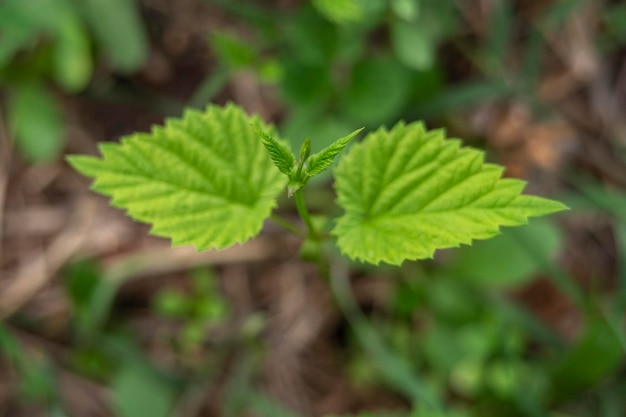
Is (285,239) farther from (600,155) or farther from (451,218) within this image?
(451,218)

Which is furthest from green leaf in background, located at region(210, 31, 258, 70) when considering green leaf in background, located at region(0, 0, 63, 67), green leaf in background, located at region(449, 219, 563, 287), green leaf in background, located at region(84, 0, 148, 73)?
green leaf in background, located at region(449, 219, 563, 287)

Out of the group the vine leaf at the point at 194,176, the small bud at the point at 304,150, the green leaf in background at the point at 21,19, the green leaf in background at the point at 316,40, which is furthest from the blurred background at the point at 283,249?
the small bud at the point at 304,150

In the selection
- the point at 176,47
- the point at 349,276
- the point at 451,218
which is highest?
the point at 176,47

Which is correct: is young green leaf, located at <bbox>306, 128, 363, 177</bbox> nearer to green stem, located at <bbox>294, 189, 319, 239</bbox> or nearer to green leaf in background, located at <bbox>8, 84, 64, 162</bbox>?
green stem, located at <bbox>294, 189, 319, 239</bbox>

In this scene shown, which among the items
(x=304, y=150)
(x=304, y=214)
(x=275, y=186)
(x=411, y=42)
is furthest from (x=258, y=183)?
(x=411, y=42)

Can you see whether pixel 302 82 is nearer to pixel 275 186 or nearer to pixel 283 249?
pixel 283 249

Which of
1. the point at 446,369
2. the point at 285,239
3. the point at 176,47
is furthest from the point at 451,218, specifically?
the point at 176,47

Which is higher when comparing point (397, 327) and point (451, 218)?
point (397, 327)
